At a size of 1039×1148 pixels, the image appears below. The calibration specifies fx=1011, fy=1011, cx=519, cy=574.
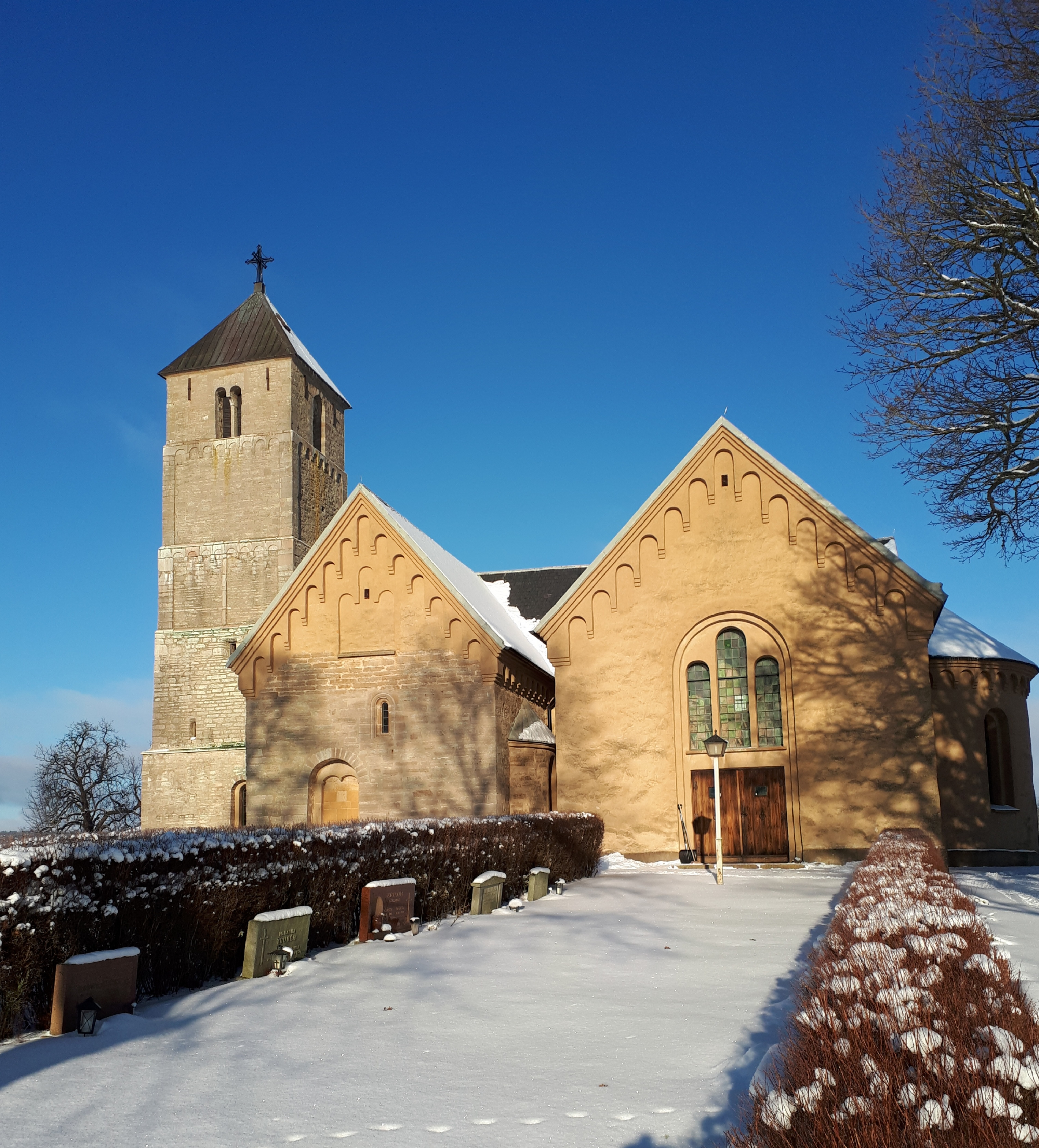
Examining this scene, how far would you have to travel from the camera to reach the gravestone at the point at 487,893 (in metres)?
14.9

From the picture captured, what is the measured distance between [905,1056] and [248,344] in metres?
51.0

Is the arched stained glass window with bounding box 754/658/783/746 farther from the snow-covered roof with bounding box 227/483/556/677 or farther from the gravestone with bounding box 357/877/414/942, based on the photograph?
the gravestone with bounding box 357/877/414/942

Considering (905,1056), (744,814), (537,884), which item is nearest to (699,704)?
(744,814)

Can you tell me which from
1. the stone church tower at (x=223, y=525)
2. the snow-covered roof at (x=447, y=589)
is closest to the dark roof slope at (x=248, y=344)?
the stone church tower at (x=223, y=525)

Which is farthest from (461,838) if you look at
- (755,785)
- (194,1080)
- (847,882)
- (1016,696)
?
(1016,696)

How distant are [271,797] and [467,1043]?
65.9ft

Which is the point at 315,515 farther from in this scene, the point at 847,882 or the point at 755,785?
the point at 847,882

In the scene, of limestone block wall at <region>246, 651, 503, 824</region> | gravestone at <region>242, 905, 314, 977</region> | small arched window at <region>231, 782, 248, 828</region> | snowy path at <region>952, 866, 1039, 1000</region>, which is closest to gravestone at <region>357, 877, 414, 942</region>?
gravestone at <region>242, 905, 314, 977</region>

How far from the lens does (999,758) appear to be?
25438mm

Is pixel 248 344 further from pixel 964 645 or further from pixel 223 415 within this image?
pixel 964 645

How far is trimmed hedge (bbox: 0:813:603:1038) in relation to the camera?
8.13 m

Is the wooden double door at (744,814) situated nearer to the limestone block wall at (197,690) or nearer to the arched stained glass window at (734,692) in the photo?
Result: the arched stained glass window at (734,692)

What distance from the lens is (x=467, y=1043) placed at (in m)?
7.57

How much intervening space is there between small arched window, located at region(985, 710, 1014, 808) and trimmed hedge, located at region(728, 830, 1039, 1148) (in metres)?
20.5
